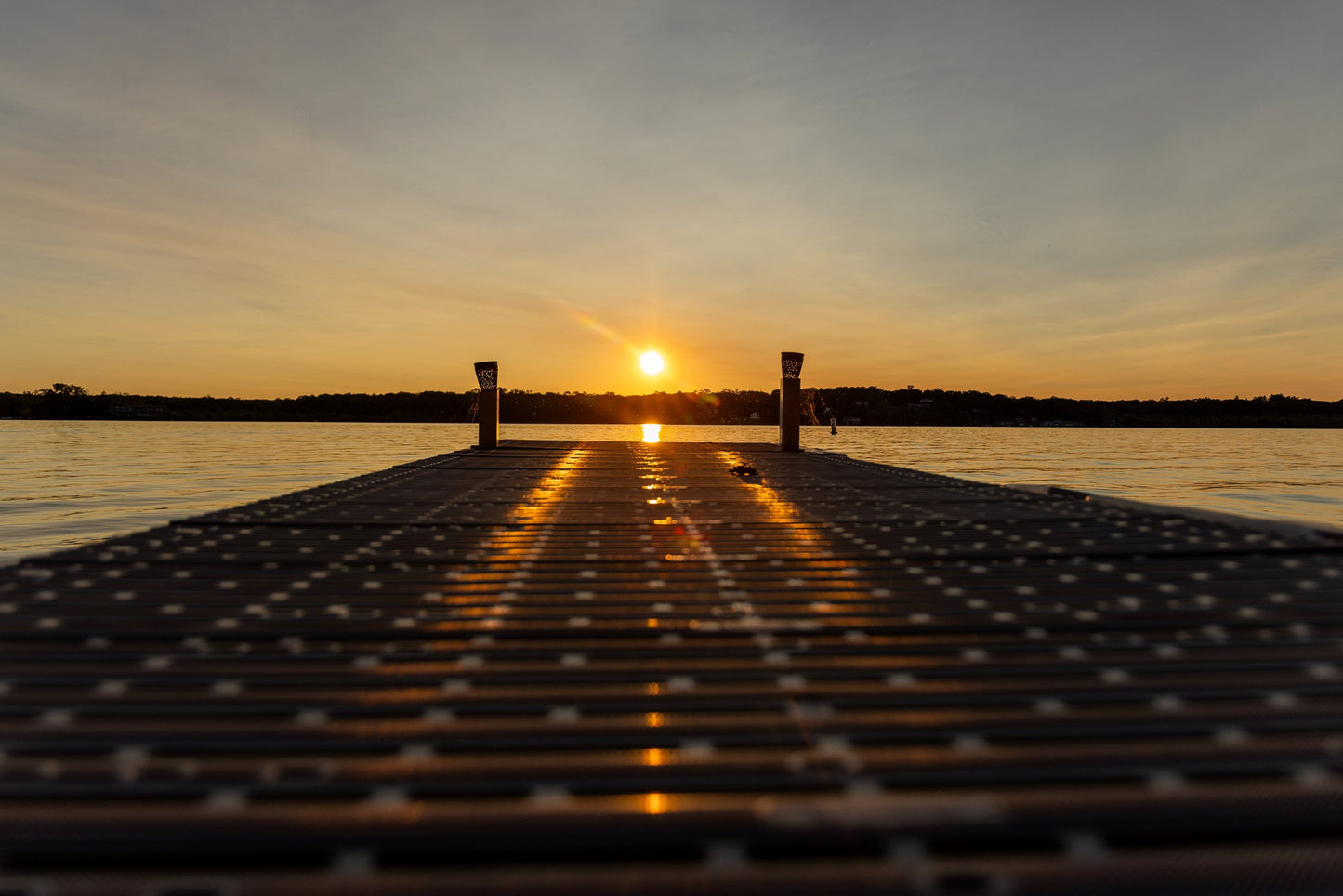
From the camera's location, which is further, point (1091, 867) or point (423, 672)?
point (423, 672)

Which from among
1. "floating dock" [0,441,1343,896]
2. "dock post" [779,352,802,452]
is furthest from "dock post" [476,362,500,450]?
"floating dock" [0,441,1343,896]

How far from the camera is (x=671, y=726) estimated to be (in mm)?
2398

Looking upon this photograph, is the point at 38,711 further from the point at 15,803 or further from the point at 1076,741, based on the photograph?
the point at 1076,741

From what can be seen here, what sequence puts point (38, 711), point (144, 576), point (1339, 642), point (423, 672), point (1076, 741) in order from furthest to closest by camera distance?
point (144, 576) → point (1339, 642) → point (423, 672) → point (38, 711) → point (1076, 741)

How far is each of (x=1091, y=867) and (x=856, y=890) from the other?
61 cm

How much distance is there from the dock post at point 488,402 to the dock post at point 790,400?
6.47 m

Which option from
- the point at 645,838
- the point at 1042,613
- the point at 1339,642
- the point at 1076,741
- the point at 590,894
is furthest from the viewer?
the point at 1042,613

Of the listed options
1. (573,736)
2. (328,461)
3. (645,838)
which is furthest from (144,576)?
(328,461)

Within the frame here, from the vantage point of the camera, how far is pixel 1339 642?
3.19 metres

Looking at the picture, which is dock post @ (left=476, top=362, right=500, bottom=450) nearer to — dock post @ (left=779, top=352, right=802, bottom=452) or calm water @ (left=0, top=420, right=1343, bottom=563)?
calm water @ (left=0, top=420, right=1343, bottom=563)

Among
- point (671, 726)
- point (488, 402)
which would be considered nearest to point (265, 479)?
point (488, 402)

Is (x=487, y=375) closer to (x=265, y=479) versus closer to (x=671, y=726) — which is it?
(x=265, y=479)

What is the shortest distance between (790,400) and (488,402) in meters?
7.23

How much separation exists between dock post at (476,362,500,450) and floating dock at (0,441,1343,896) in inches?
436
